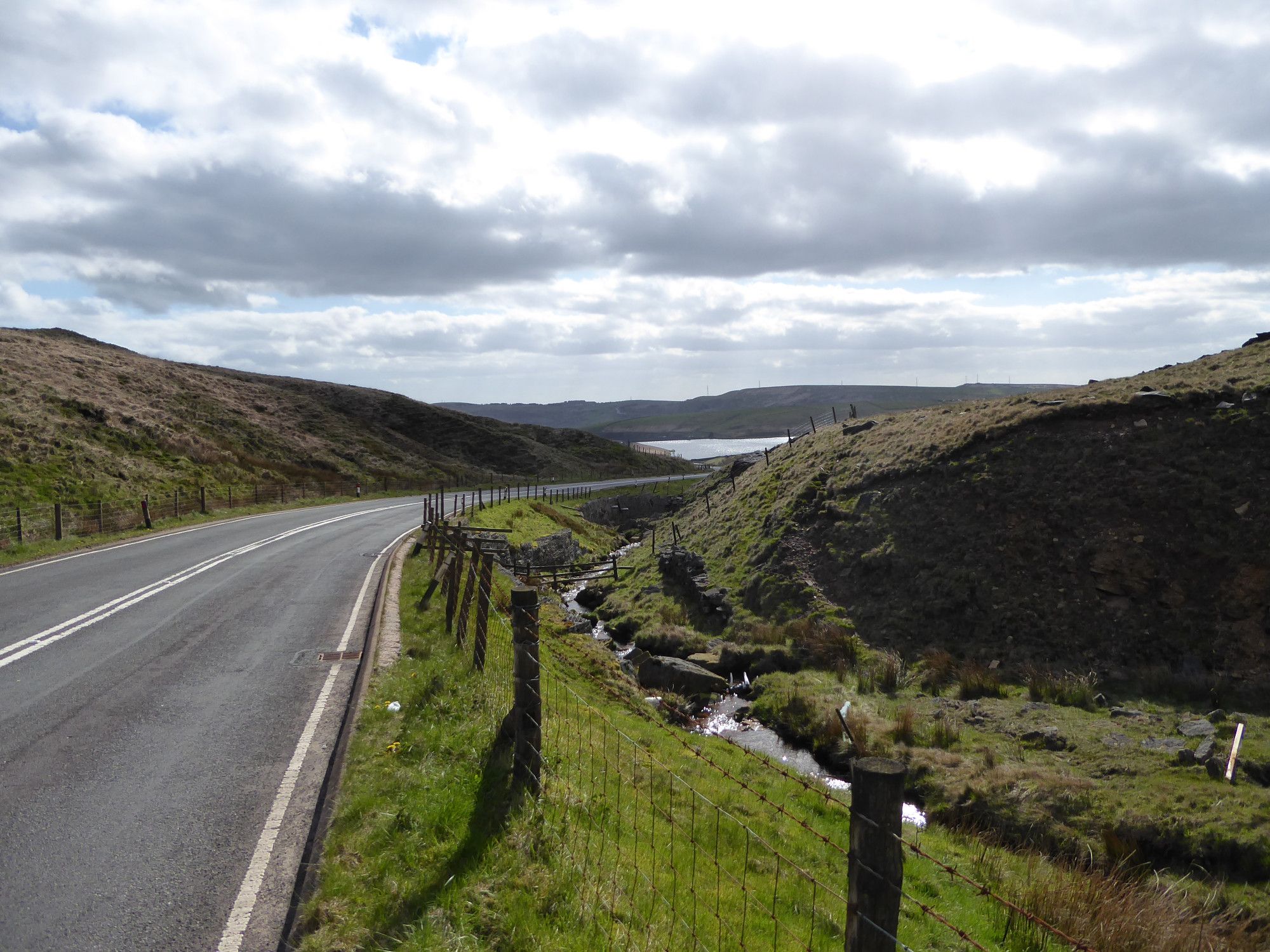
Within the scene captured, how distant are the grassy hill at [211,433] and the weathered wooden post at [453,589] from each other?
30.9m

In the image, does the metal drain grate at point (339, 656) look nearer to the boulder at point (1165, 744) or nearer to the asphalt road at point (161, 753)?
the asphalt road at point (161, 753)

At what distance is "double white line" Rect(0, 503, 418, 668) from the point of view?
37.3ft

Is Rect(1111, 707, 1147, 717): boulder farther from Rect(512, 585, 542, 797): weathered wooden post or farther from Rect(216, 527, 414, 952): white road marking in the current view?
Rect(216, 527, 414, 952): white road marking

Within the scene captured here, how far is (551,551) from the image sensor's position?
37062 mm

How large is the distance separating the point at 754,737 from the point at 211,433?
195ft

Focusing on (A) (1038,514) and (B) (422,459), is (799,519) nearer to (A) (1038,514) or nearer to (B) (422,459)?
(A) (1038,514)

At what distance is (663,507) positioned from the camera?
61312 mm

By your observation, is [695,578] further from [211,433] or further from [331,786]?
[211,433]

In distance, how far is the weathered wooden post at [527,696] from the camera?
22.2ft

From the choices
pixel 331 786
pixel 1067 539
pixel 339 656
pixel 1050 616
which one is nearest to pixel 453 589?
pixel 339 656

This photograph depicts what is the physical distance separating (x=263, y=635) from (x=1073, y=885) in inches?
476

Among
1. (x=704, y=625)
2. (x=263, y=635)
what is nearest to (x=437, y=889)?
(x=263, y=635)

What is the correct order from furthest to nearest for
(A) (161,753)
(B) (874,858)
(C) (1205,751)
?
(C) (1205,751)
(A) (161,753)
(B) (874,858)

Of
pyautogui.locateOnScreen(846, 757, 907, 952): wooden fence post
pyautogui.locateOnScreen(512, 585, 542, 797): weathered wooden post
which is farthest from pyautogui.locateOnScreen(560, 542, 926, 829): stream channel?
pyautogui.locateOnScreen(846, 757, 907, 952): wooden fence post
